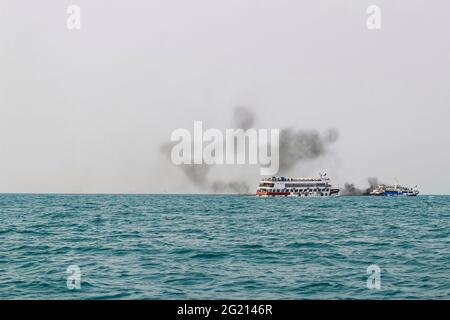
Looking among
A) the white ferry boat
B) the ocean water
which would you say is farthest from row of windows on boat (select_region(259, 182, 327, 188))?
the ocean water

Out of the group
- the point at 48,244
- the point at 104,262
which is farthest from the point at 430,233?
the point at 48,244

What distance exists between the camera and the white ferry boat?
16638cm

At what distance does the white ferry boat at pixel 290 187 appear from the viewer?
166 metres

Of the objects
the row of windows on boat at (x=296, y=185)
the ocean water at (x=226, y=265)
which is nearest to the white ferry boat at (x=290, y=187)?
the row of windows on boat at (x=296, y=185)

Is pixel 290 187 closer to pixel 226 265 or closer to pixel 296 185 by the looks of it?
pixel 296 185

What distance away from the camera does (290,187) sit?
167125 millimetres

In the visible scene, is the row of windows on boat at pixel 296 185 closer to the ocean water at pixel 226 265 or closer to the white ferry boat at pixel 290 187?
the white ferry boat at pixel 290 187

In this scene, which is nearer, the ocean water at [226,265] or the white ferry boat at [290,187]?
the ocean water at [226,265]

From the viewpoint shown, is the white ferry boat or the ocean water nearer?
the ocean water

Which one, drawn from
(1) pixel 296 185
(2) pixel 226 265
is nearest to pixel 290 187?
(1) pixel 296 185

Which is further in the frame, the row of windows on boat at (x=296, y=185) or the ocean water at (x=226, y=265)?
the row of windows on boat at (x=296, y=185)

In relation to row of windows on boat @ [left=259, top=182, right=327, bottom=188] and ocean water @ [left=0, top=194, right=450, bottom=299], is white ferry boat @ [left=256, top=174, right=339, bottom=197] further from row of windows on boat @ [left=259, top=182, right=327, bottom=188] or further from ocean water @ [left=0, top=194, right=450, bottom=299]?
ocean water @ [left=0, top=194, right=450, bottom=299]

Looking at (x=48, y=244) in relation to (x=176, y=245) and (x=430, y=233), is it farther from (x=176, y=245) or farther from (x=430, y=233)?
(x=430, y=233)
